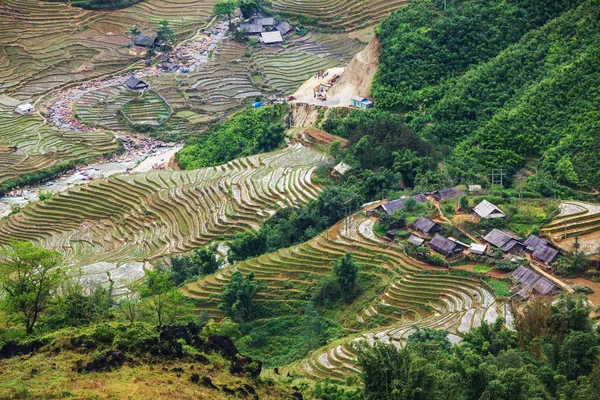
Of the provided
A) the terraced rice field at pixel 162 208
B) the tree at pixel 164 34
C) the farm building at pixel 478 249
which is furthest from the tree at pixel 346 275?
the tree at pixel 164 34

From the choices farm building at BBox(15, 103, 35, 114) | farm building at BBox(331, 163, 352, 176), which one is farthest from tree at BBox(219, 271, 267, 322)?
farm building at BBox(15, 103, 35, 114)

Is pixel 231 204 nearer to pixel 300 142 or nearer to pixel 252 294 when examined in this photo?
pixel 300 142

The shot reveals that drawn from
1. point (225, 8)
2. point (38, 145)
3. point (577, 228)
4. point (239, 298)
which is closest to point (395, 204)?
point (577, 228)

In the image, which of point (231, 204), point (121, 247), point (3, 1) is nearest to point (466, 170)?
point (231, 204)

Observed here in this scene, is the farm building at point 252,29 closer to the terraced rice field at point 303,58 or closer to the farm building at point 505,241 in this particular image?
the terraced rice field at point 303,58

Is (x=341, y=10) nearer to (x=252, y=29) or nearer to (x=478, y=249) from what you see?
(x=252, y=29)

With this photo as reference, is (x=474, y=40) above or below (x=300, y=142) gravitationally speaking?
above

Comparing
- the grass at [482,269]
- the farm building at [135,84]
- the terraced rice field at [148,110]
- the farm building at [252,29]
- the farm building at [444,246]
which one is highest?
the farm building at [444,246]
